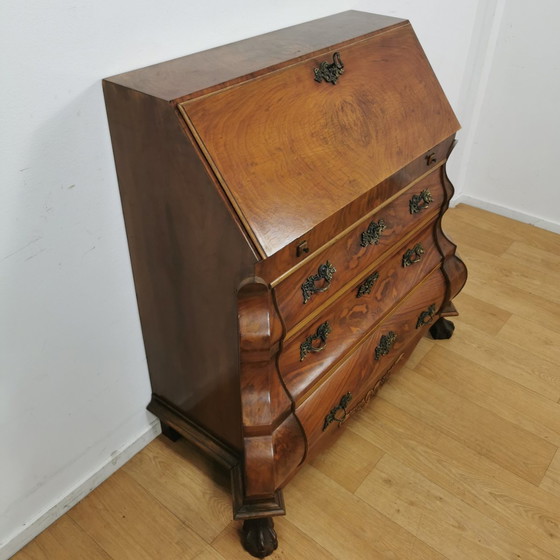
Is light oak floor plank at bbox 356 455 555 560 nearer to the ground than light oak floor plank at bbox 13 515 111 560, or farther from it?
nearer to the ground

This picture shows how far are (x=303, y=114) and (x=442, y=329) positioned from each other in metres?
1.06

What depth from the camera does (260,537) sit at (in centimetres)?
124

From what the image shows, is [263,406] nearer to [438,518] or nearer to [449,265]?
[438,518]

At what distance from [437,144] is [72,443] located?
112 centimetres

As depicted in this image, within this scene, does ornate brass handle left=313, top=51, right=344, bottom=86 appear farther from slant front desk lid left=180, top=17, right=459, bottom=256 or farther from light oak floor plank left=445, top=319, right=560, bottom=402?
light oak floor plank left=445, top=319, right=560, bottom=402

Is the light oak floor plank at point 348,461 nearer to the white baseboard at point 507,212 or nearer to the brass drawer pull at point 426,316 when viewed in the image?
the brass drawer pull at point 426,316

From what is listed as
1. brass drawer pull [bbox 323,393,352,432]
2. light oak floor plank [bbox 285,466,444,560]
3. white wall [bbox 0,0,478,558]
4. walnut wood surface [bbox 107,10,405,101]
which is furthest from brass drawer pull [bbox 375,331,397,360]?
walnut wood surface [bbox 107,10,405,101]

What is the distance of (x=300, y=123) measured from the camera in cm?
105

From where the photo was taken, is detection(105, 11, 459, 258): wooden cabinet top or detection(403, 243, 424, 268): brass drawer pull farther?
detection(403, 243, 424, 268): brass drawer pull

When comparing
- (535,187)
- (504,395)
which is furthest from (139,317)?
(535,187)

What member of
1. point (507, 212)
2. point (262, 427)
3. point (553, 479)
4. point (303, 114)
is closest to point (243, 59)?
point (303, 114)

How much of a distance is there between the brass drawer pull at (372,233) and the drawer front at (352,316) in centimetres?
9

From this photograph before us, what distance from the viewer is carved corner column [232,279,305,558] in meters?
0.97

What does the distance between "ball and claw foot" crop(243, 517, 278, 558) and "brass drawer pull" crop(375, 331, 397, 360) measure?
476mm
